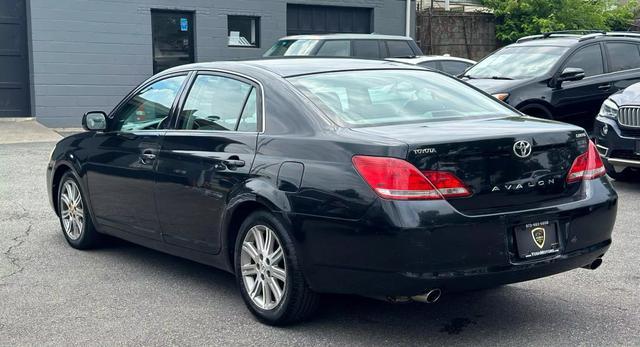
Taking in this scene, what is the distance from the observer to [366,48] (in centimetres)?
1677

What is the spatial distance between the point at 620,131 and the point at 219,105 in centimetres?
535

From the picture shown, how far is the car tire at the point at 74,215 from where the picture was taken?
7.00m

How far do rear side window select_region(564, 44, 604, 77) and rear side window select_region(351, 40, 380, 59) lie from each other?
5328mm

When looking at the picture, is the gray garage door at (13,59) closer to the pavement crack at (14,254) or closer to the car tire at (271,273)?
the pavement crack at (14,254)

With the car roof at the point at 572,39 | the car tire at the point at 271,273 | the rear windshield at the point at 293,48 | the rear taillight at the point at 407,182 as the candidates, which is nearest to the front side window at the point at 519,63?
the car roof at the point at 572,39

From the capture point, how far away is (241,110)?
551 centimetres

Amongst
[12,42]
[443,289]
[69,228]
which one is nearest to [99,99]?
[12,42]

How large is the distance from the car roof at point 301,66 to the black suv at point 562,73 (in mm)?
5418

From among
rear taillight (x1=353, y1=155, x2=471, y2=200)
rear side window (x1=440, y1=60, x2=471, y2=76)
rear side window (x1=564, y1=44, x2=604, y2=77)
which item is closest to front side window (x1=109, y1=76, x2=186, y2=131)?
rear taillight (x1=353, y1=155, x2=471, y2=200)

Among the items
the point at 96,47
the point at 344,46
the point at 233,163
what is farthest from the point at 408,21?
the point at 233,163

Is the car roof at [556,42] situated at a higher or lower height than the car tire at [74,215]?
higher

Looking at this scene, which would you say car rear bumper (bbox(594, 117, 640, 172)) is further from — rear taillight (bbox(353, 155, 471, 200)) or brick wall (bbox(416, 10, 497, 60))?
brick wall (bbox(416, 10, 497, 60))

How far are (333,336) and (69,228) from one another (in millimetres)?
3243

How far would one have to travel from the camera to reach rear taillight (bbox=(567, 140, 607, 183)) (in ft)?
16.0
